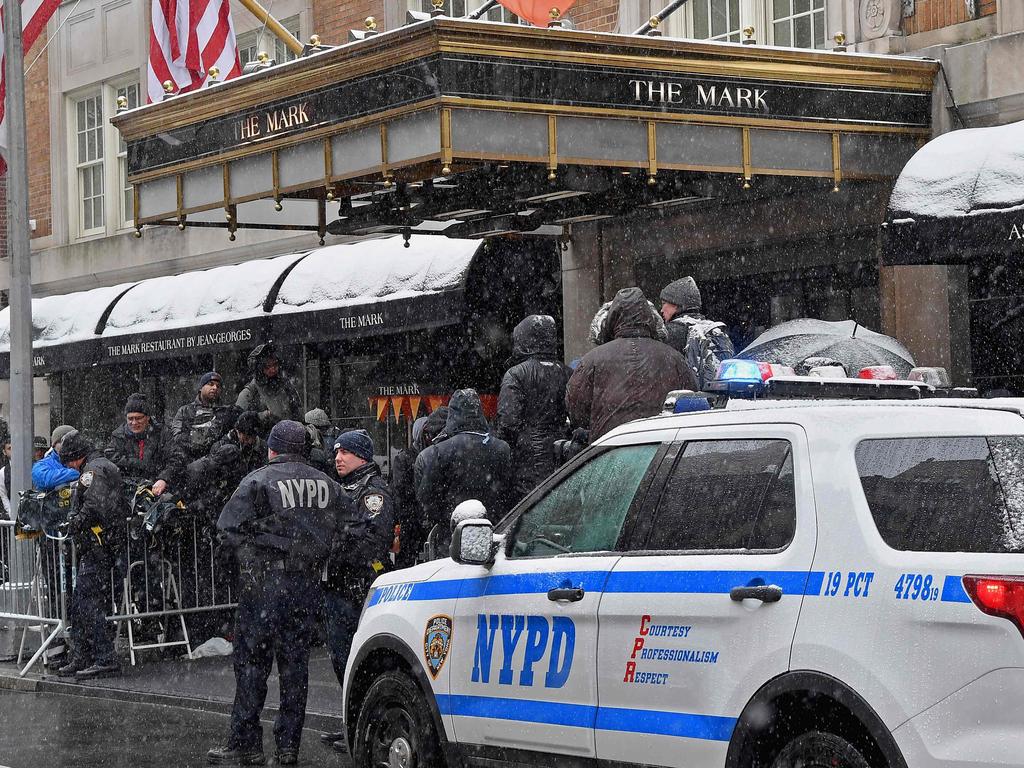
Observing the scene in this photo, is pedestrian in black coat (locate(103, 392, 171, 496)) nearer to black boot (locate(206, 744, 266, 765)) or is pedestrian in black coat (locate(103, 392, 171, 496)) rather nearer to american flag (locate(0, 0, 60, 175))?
american flag (locate(0, 0, 60, 175))

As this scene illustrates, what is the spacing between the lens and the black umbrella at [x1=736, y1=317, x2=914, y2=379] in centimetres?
998

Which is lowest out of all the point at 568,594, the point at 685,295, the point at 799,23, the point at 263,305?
the point at 568,594

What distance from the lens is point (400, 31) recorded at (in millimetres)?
11328

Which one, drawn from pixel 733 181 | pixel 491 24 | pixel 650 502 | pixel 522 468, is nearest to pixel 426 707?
pixel 650 502

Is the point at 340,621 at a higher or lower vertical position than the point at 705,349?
lower

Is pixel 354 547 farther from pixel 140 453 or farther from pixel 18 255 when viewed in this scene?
pixel 18 255

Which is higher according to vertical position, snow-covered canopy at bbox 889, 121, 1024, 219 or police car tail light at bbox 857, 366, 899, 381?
snow-covered canopy at bbox 889, 121, 1024, 219

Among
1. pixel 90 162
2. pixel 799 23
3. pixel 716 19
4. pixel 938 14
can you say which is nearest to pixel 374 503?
pixel 938 14

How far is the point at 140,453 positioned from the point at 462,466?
14.0ft

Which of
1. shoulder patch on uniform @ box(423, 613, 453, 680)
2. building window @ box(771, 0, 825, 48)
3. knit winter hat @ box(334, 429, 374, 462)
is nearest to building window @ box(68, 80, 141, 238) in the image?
building window @ box(771, 0, 825, 48)

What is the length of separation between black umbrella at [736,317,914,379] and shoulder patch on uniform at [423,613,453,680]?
11.4 ft

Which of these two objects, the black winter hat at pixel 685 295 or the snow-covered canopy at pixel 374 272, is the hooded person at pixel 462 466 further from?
the snow-covered canopy at pixel 374 272

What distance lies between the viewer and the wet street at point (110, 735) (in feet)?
31.1

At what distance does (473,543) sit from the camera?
263 inches
